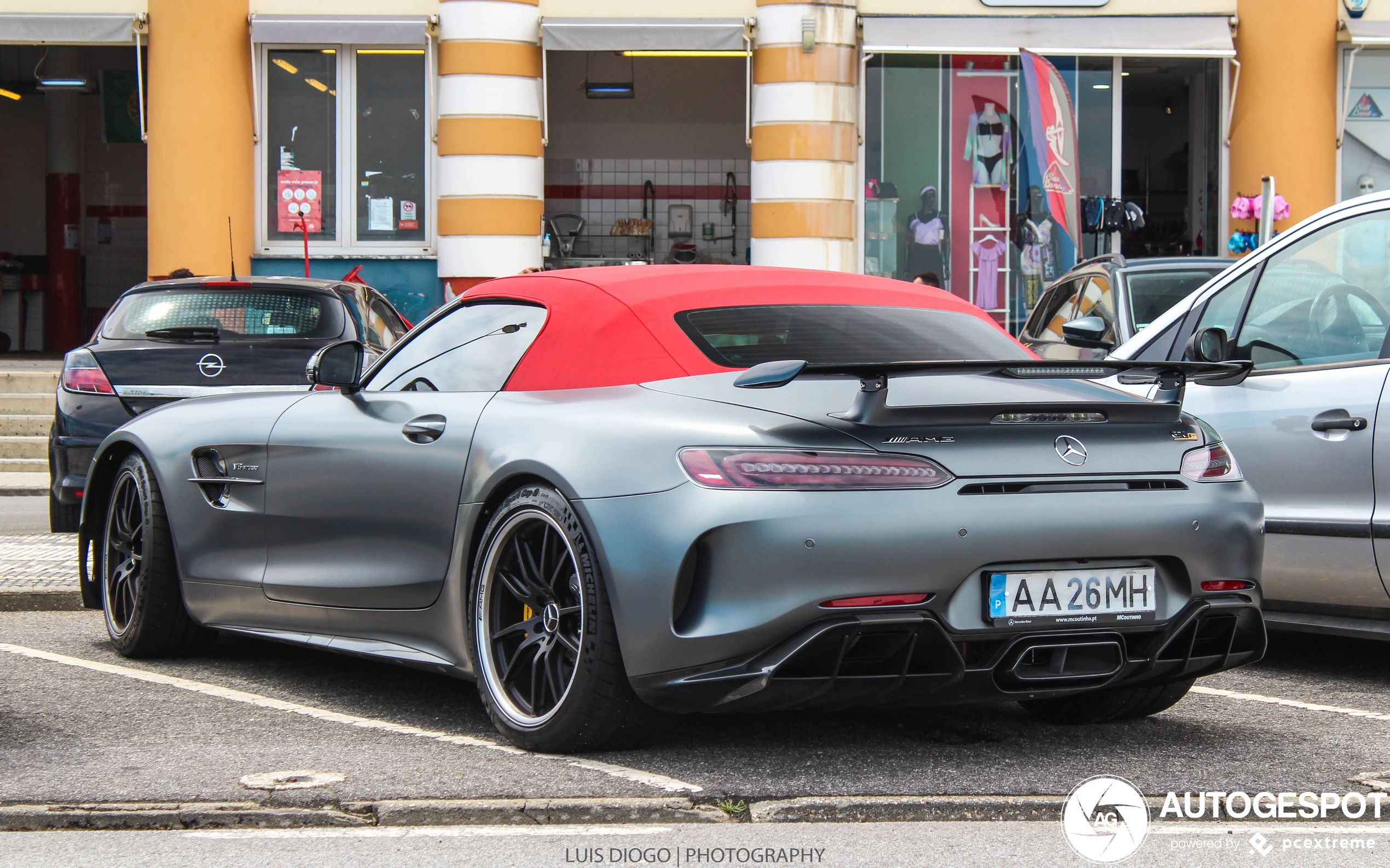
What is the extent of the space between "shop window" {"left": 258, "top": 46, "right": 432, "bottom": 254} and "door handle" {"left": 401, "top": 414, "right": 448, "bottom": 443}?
520 inches

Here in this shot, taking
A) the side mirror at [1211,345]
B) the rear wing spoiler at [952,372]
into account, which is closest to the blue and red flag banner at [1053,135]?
the side mirror at [1211,345]

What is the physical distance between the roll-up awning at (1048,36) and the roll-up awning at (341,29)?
480 cm

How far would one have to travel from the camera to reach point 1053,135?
17.0m

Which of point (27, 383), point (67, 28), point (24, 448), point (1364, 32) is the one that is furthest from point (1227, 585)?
point (67, 28)

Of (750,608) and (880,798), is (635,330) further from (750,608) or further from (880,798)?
(880,798)

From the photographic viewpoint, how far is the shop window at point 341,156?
1762cm

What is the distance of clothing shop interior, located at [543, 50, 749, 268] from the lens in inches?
834

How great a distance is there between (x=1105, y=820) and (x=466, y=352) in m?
2.36

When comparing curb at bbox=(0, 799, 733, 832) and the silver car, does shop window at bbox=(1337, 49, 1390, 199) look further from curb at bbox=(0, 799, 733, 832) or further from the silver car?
curb at bbox=(0, 799, 733, 832)

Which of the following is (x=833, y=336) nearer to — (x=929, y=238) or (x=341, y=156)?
(x=929, y=238)

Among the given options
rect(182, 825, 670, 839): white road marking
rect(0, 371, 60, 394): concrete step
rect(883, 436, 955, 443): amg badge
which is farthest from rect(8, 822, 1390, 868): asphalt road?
rect(0, 371, 60, 394): concrete step

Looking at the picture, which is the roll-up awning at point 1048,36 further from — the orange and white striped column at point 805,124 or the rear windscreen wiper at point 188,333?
the rear windscreen wiper at point 188,333

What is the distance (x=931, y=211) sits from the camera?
57.1 feet

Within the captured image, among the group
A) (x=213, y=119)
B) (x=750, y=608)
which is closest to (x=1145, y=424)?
(x=750, y=608)
